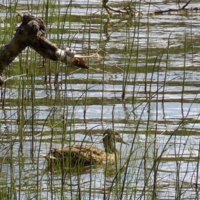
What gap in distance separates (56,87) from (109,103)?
66 cm

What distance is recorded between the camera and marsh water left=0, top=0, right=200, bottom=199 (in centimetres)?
586

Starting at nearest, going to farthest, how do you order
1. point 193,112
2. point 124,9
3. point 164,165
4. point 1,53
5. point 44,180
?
point 1,53, point 44,180, point 164,165, point 193,112, point 124,9

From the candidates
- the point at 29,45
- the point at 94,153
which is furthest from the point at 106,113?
the point at 29,45

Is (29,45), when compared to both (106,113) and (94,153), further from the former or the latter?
(106,113)

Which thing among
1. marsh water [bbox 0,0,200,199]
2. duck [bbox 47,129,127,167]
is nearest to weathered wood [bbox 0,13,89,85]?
marsh water [bbox 0,0,200,199]

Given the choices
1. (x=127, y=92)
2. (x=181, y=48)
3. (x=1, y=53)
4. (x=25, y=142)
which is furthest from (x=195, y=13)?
(x=1, y=53)

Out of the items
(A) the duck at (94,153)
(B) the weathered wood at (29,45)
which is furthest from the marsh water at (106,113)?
(B) the weathered wood at (29,45)

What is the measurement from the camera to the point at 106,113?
29.5 ft

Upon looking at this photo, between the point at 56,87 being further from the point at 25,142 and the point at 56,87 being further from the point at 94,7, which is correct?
the point at 94,7

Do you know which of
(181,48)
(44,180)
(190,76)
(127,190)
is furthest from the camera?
(181,48)

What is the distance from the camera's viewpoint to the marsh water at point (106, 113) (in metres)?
5.86

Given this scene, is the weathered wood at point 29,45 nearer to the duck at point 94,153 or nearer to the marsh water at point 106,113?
the marsh water at point 106,113

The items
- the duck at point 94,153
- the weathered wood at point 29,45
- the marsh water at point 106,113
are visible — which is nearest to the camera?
the weathered wood at point 29,45

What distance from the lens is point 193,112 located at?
8992mm
